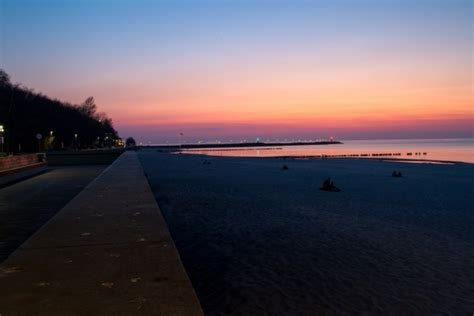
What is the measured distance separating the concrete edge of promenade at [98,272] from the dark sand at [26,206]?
4.70 feet

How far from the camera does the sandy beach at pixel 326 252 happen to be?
6.31 meters

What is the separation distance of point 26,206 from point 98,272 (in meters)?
9.97

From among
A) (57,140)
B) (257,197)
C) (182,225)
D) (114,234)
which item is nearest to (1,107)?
(57,140)

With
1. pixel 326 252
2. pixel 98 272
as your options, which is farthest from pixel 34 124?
pixel 98 272

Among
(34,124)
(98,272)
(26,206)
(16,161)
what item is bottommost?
(26,206)

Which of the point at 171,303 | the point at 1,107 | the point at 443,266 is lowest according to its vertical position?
the point at 443,266

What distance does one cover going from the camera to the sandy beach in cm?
631

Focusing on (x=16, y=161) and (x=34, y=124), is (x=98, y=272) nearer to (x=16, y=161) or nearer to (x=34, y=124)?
(x=16, y=161)

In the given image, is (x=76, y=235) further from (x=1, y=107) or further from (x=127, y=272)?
(x=1, y=107)

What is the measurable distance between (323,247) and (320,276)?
76.6 inches

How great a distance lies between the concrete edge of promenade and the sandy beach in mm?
1089

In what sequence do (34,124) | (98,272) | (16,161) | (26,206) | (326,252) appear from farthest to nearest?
(34,124) < (16,161) < (26,206) < (326,252) < (98,272)

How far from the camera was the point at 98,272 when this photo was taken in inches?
201

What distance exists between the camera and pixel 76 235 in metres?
7.16
